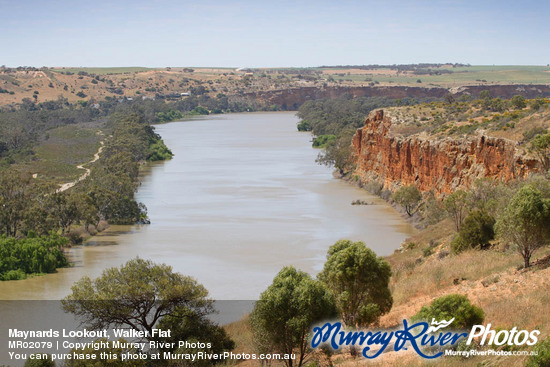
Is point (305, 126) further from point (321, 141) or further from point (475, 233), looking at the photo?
point (475, 233)

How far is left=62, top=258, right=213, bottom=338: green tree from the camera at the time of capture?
56.5 ft

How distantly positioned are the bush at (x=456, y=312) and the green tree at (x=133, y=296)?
664 cm

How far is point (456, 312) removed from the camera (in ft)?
45.5

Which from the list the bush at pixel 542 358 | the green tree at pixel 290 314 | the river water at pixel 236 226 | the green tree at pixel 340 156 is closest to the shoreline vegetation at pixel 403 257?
the green tree at pixel 290 314

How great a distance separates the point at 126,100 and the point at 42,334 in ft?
390

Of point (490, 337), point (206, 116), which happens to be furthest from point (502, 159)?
point (206, 116)

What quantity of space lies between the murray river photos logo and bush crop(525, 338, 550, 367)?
1.22 meters

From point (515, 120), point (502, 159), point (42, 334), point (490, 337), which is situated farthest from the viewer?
point (515, 120)

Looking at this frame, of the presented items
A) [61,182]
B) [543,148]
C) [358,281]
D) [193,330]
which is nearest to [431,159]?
[543,148]

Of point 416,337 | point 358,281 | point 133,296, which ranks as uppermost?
point 358,281

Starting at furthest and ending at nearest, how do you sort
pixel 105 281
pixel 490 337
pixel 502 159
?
1. pixel 502 159
2. pixel 105 281
3. pixel 490 337

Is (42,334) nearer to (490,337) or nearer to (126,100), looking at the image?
(490,337)

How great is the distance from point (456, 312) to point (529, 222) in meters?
5.56

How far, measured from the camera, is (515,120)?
3638 centimetres
